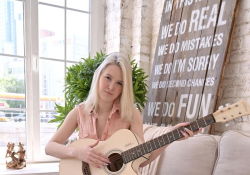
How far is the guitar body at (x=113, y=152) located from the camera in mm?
1271

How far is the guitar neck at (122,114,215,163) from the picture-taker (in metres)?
1.16

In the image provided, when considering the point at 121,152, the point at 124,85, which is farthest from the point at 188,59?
the point at 121,152

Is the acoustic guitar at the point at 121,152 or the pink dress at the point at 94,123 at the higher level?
the pink dress at the point at 94,123

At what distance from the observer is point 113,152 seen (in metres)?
1.30

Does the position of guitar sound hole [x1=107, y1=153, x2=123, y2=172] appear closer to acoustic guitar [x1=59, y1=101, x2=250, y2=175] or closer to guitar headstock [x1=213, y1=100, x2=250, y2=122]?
acoustic guitar [x1=59, y1=101, x2=250, y2=175]

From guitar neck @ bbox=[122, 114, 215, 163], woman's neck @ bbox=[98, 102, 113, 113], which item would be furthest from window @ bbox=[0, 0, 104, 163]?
guitar neck @ bbox=[122, 114, 215, 163]

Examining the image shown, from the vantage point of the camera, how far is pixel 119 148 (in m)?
1.30

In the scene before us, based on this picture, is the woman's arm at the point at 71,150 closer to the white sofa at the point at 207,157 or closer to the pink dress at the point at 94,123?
the pink dress at the point at 94,123

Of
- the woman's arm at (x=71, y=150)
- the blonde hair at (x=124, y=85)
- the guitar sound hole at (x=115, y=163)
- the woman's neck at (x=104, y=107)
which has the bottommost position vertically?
the guitar sound hole at (x=115, y=163)

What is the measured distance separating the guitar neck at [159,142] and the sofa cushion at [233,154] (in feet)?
0.70

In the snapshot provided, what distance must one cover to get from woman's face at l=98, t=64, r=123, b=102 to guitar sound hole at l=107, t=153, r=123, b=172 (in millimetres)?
329

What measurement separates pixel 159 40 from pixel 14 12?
4.48ft

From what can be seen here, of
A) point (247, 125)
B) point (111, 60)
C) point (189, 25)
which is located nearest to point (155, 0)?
point (189, 25)

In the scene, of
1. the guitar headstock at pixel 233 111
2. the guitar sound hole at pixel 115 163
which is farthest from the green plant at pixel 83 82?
the guitar headstock at pixel 233 111
